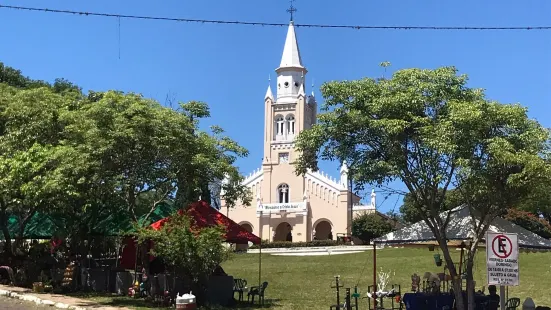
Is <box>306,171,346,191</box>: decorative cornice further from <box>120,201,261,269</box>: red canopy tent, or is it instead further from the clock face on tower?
<box>120,201,261,269</box>: red canopy tent

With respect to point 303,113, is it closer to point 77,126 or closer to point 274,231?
point 274,231

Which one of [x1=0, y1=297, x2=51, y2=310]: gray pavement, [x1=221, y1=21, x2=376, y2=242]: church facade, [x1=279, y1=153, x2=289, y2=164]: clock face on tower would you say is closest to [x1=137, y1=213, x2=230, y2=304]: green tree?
[x1=0, y1=297, x2=51, y2=310]: gray pavement

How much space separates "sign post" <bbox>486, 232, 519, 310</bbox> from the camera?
829 cm

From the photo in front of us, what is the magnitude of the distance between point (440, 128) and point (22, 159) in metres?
11.0

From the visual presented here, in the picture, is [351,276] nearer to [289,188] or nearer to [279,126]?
[289,188]

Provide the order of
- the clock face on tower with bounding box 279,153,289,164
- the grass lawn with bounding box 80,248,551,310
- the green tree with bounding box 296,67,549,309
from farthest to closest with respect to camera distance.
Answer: the clock face on tower with bounding box 279,153,289,164
the grass lawn with bounding box 80,248,551,310
the green tree with bounding box 296,67,549,309

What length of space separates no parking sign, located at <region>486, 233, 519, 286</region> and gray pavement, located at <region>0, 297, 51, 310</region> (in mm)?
10567

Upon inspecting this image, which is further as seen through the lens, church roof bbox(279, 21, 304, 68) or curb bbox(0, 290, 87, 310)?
church roof bbox(279, 21, 304, 68)

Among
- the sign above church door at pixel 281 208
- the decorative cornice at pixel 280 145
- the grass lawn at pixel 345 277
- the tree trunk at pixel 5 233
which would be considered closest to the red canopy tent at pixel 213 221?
the grass lawn at pixel 345 277

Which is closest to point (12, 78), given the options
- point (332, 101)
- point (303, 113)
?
point (332, 101)

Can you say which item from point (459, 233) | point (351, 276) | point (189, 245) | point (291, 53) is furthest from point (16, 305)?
point (291, 53)

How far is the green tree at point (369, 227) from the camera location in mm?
53969

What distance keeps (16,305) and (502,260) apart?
11519 millimetres

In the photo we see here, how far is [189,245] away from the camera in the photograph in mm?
14266
